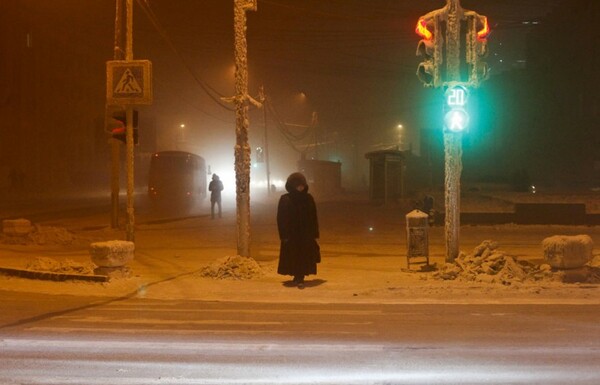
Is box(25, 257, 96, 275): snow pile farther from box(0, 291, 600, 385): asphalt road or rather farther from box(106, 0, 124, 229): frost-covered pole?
box(106, 0, 124, 229): frost-covered pole

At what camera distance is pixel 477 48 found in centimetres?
1452

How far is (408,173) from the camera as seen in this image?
54281mm

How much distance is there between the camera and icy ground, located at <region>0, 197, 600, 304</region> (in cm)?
1273

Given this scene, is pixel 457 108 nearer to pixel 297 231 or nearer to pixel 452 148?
pixel 452 148

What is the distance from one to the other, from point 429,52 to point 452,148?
194 centimetres

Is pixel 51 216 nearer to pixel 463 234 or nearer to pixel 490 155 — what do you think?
pixel 463 234

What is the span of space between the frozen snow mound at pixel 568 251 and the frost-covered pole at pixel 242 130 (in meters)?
5.74

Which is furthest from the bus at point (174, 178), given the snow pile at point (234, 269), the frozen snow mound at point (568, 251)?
the frozen snow mound at point (568, 251)

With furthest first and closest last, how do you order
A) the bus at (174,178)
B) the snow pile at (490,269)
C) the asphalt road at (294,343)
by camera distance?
the bus at (174,178) → the snow pile at (490,269) → the asphalt road at (294,343)

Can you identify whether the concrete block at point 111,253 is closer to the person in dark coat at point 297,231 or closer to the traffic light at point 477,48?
the person in dark coat at point 297,231

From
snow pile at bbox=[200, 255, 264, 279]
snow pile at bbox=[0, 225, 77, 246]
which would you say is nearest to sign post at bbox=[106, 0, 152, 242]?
snow pile at bbox=[200, 255, 264, 279]

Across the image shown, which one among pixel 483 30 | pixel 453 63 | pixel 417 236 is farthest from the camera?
pixel 417 236

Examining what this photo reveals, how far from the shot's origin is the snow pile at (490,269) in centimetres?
1356

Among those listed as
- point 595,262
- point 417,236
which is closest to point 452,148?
point 417,236
